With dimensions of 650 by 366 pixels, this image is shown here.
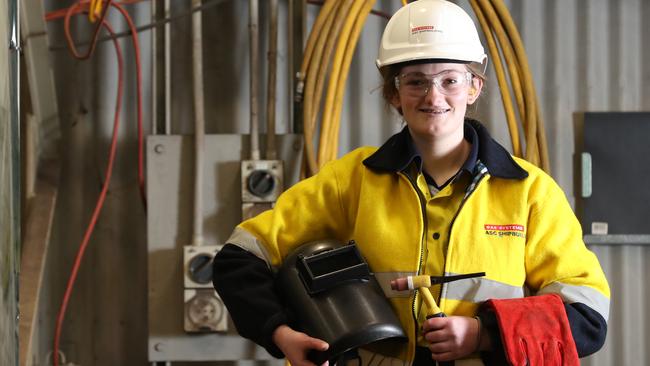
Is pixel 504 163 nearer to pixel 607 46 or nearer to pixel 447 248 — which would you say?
pixel 447 248

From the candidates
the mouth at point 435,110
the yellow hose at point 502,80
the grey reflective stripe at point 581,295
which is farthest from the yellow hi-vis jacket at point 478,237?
the yellow hose at point 502,80

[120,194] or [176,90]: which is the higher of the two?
[176,90]

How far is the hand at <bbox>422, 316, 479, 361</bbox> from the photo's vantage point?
51.6 inches

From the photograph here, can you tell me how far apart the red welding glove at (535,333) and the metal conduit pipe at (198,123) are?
44.4 inches

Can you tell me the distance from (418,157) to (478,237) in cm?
19

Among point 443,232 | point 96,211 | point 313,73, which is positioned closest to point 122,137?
point 96,211

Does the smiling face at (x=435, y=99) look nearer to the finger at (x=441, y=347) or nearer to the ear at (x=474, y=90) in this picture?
the ear at (x=474, y=90)

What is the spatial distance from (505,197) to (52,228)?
1.55 m

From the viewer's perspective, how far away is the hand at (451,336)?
1.31m

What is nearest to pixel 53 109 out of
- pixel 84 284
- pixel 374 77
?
pixel 84 284

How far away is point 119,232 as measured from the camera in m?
2.51

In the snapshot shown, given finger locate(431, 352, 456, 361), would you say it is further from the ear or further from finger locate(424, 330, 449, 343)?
the ear

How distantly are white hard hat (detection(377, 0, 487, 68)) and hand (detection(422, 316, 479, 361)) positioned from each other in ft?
1.53

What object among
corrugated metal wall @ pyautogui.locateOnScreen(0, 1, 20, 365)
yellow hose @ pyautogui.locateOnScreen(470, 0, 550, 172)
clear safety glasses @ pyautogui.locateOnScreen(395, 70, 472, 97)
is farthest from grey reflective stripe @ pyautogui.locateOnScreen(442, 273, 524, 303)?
yellow hose @ pyautogui.locateOnScreen(470, 0, 550, 172)
